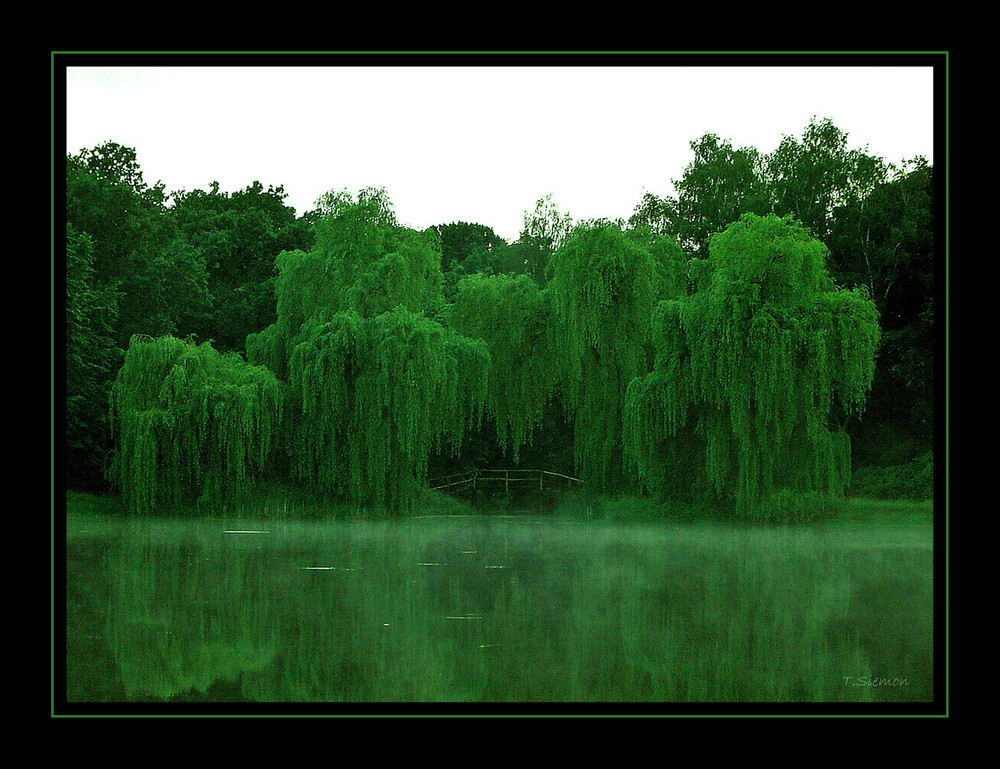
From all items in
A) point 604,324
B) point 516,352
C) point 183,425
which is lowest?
point 183,425

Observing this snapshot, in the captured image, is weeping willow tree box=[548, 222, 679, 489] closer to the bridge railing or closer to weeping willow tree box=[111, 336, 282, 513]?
the bridge railing

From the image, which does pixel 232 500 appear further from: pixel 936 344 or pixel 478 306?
pixel 936 344

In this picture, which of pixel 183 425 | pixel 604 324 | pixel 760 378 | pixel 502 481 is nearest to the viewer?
pixel 760 378

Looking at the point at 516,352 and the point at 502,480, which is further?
the point at 502,480

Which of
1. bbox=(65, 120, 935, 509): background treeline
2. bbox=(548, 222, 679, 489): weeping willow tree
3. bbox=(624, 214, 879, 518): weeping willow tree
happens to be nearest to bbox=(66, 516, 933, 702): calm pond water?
bbox=(624, 214, 879, 518): weeping willow tree

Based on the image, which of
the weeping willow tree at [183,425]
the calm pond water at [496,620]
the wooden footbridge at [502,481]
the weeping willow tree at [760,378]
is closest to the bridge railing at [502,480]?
the wooden footbridge at [502,481]

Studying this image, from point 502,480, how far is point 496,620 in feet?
47.9

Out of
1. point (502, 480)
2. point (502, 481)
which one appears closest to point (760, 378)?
point (502, 480)

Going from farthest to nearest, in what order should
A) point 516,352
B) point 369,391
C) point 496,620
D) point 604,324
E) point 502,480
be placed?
point 502,480, point 516,352, point 604,324, point 369,391, point 496,620

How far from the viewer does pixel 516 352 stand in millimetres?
22953

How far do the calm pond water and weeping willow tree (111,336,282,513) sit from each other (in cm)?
310

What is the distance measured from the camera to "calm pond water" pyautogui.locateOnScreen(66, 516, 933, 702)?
774 centimetres

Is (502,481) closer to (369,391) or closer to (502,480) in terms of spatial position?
(502,480)

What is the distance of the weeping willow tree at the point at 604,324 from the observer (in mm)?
21375
